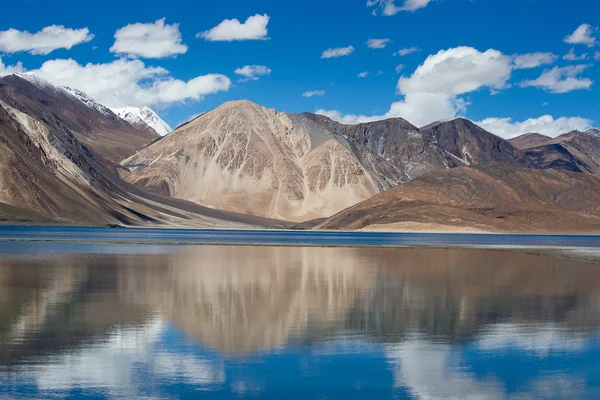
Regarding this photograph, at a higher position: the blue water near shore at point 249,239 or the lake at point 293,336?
the blue water near shore at point 249,239

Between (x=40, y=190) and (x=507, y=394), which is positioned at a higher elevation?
(x=40, y=190)

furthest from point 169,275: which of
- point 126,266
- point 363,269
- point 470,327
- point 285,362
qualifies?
point 285,362

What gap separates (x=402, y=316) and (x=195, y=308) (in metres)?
8.33

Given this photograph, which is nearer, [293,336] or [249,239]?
[293,336]

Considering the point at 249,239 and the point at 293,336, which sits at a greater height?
the point at 249,239

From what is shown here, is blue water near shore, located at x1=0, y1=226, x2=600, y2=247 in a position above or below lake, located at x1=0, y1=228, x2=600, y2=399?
above

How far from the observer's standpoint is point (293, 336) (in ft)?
84.2

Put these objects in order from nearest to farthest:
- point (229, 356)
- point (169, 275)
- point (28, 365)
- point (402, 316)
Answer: point (28, 365) → point (229, 356) → point (402, 316) → point (169, 275)

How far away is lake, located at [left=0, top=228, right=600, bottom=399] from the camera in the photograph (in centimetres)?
1903

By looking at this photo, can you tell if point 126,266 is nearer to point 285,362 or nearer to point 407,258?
point 407,258

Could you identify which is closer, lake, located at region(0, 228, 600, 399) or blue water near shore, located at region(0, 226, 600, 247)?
lake, located at region(0, 228, 600, 399)

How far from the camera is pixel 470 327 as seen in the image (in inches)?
1120

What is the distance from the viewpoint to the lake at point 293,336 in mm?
19031

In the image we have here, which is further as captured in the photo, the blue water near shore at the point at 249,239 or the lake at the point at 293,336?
the blue water near shore at the point at 249,239
